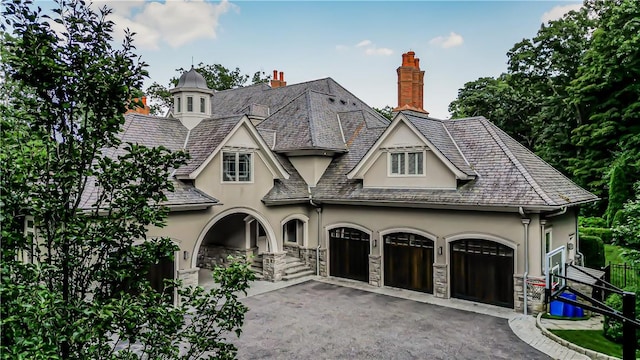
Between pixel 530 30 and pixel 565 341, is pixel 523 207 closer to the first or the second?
pixel 565 341

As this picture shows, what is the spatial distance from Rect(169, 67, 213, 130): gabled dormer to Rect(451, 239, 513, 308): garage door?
11.8m

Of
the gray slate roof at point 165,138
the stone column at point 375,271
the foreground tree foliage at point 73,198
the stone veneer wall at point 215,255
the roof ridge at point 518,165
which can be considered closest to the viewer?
the foreground tree foliage at point 73,198

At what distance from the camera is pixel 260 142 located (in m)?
16.3

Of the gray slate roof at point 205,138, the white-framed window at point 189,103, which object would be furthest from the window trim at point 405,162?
the white-framed window at point 189,103

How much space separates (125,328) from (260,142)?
1342 centimetres

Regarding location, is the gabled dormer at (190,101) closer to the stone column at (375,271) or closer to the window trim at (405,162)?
the window trim at (405,162)

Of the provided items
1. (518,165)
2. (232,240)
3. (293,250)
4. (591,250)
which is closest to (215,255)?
(232,240)

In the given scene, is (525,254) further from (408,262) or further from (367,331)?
(367,331)

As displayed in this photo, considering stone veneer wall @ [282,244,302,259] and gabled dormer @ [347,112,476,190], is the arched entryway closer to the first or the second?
stone veneer wall @ [282,244,302,259]

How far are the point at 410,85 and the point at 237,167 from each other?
8953 mm

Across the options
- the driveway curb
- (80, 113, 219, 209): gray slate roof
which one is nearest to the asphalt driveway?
the driveway curb

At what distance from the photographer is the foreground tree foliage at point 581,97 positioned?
2384cm

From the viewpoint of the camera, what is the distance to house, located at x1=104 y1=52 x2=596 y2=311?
13062 millimetres

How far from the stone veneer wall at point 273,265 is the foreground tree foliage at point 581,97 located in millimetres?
18900
